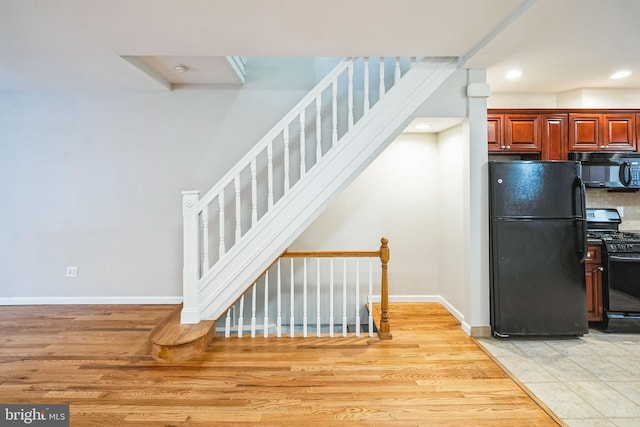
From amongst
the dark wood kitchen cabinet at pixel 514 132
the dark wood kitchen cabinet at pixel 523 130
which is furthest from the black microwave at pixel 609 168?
the dark wood kitchen cabinet at pixel 514 132

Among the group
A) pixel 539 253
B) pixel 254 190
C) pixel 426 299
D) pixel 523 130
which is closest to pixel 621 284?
pixel 539 253

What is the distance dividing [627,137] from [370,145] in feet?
10.1

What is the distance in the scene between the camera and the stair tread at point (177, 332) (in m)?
2.73

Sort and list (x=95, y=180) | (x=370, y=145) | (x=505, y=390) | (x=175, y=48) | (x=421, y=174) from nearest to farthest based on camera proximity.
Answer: (x=505, y=390) → (x=175, y=48) → (x=370, y=145) → (x=95, y=180) → (x=421, y=174)

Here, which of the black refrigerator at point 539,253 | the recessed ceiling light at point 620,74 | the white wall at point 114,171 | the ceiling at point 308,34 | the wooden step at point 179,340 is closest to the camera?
the ceiling at point 308,34

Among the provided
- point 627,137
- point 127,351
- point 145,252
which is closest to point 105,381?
point 127,351

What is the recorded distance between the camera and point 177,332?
2.89 m

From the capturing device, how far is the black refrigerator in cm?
314

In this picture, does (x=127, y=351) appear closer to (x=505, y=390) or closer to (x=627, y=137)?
(x=505, y=390)

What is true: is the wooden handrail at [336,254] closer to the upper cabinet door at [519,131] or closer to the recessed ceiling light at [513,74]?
Answer: the upper cabinet door at [519,131]

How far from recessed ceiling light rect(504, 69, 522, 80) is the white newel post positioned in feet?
10.9

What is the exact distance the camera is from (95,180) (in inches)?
157

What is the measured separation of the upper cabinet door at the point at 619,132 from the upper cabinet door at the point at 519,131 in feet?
2.66

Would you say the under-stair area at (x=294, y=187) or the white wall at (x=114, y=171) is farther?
the white wall at (x=114, y=171)
